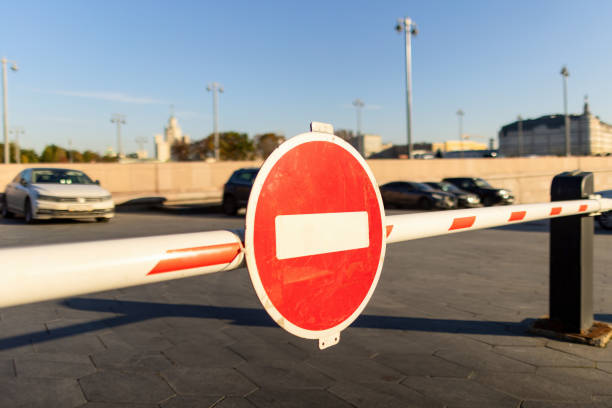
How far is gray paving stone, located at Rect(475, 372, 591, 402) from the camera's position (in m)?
2.79

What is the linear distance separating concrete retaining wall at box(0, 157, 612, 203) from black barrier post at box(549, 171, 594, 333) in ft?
61.1

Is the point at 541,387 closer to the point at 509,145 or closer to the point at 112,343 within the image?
the point at 112,343

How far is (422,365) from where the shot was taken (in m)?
3.27

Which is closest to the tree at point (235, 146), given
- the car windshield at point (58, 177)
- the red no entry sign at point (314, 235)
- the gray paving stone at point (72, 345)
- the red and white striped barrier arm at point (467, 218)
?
the car windshield at point (58, 177)

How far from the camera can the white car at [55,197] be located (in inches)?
491

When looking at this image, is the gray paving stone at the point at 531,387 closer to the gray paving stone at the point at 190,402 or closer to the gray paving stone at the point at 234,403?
the gray paving stone at the point at 234,403

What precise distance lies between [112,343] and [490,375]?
2.63m

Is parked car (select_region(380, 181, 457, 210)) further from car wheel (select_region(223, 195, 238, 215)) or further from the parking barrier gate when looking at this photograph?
the parking barrier gate

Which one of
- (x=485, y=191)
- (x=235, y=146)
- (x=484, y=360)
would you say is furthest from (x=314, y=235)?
(x=235, y=146)

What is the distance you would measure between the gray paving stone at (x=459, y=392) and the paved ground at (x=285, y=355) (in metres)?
0.01

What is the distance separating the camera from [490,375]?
3100 millimetres

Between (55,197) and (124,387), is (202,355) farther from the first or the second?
(55,197)

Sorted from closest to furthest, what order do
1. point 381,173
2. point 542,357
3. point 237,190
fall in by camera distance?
point 542,357, point 237,190, point 381,173

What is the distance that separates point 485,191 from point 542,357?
23.9m
